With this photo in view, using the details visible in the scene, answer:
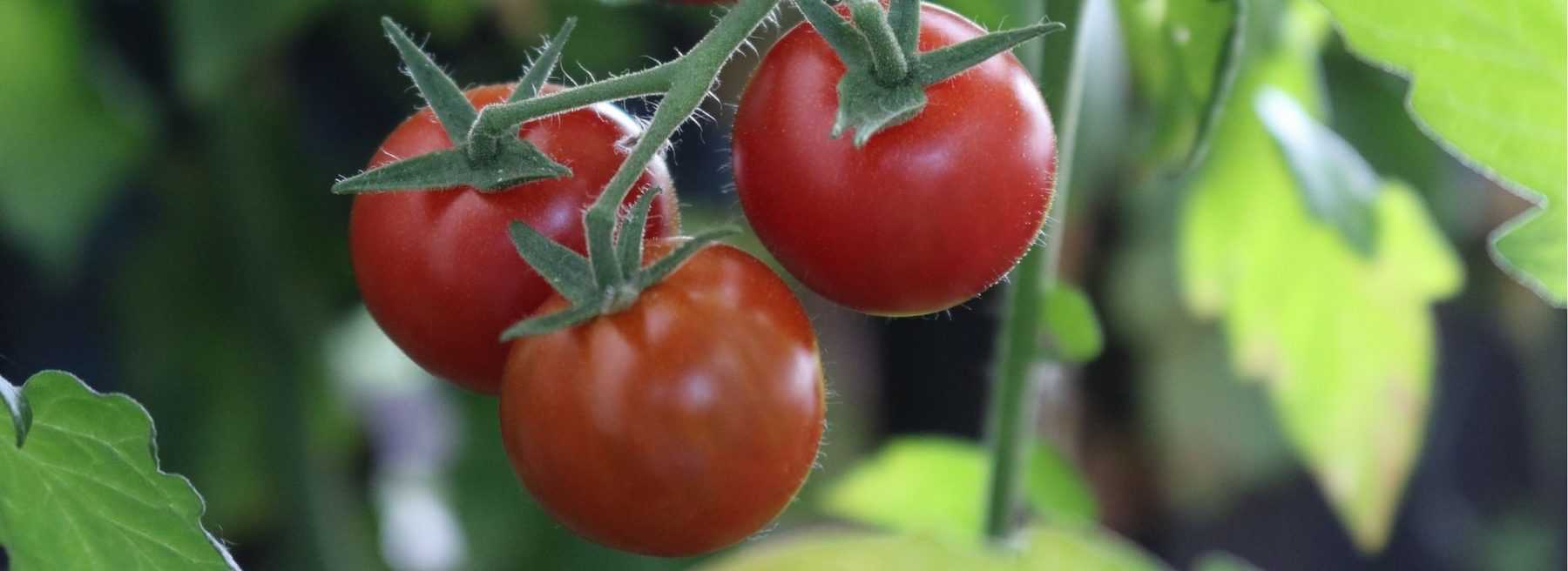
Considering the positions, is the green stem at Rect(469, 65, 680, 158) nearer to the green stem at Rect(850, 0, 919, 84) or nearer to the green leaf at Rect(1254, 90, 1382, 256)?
the green stem at Rect(850, 0, 919, 84)

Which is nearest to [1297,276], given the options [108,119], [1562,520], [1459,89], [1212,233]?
[1212,233]

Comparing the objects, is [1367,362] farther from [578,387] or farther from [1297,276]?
[578,387]

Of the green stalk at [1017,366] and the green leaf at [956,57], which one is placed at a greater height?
the green leaf at [956,57]

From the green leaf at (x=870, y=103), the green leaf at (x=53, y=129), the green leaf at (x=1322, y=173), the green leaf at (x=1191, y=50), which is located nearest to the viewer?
the green leaf at (x=870, y=103)

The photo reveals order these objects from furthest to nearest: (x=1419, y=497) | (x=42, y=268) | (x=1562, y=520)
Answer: (x=1562, y=520) → (x=1419, y=497) → (x=42, y=268)

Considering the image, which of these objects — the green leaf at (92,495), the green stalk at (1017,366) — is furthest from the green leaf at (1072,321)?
the green leaf at (92,495)

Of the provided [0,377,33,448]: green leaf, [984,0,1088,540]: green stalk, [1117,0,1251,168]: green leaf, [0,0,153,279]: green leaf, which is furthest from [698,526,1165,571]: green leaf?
[0,0,153,279]: green leaf

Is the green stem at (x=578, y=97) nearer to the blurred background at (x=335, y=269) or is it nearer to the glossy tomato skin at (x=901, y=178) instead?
the glossy tomato skin at (x=901, y=178)
